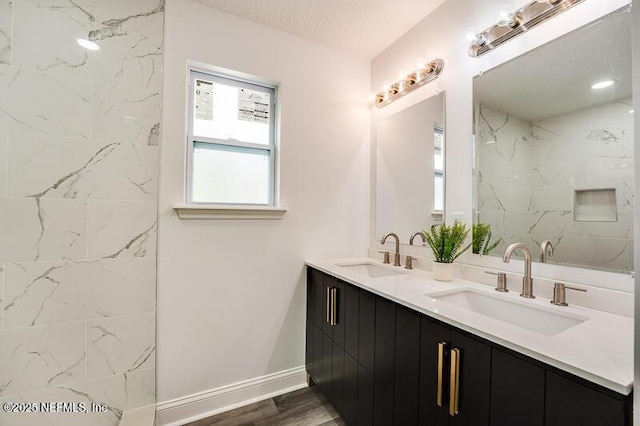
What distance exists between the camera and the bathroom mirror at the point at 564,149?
104cm

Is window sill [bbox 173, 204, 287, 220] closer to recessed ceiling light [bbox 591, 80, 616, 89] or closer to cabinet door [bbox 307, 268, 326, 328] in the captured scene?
cabinet door [bbox 307, 268, 326, 328]

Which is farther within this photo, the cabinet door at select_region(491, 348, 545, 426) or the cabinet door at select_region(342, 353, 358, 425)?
the cabinet door at select_region(342, 353, 358, 425)

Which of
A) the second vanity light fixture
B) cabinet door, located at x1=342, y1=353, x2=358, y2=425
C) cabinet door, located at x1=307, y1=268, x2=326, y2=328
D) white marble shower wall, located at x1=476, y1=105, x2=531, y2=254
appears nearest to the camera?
the second vanity light fixture

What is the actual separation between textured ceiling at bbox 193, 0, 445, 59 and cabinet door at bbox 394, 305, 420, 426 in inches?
71.0

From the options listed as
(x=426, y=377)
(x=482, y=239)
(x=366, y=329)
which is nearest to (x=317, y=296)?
(x=366, y=329)

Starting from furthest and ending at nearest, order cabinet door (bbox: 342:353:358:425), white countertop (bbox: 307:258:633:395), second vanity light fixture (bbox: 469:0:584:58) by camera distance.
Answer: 1. cabinet door (bbox: 342:353:358:425)
2. second vanity light fixture (bbox: 469:0:584:58)
3. white countertop (bbox: 307:258:633:395)

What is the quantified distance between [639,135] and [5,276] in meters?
2.34

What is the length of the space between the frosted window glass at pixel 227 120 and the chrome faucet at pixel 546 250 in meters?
1.73

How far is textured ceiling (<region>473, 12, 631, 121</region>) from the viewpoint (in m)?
1.05

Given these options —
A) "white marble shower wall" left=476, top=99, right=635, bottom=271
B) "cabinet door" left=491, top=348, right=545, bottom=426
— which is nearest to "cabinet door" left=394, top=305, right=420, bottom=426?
"cabinet door" left=491, top=348, right=545, bottom=426

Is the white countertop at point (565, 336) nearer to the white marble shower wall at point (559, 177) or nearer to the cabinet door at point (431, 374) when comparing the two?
the cabinet door at point (431, 374)

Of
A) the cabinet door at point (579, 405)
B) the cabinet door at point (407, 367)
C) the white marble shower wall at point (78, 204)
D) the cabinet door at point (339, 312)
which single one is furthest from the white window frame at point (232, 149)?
the cabinet door at point (579, 405)

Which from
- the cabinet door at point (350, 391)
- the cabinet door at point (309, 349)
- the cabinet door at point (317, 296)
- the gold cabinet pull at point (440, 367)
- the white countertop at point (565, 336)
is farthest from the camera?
the cabinet door at point (309, 349)

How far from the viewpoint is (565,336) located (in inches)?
32.2
